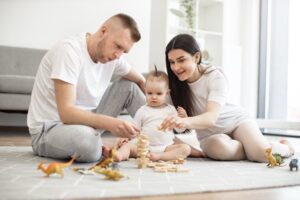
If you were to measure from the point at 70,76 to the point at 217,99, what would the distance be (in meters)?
0.65

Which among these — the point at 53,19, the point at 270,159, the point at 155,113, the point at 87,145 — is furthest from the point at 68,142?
the point at 53,19

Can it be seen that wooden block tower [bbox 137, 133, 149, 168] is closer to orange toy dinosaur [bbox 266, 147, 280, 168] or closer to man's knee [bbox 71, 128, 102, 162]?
man's knee [bbox 71, 128, 102, 162]

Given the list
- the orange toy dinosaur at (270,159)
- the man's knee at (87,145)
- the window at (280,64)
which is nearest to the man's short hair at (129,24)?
the man's knee at (87,145)

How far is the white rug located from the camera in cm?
93

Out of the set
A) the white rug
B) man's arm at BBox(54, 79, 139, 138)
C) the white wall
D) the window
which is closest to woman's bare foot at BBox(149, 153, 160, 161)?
the white rug

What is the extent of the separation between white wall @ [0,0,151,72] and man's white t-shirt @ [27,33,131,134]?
6.73ft

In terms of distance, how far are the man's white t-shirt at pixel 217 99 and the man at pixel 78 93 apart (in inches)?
16.1

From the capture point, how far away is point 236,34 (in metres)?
4.43

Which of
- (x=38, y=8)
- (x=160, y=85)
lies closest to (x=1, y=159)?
(x=160, y=85)

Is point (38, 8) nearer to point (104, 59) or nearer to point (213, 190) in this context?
point (104, 59)

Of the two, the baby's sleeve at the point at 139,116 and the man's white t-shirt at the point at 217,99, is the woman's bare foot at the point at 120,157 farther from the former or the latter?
the man's white t-shirt at the point at 217,99

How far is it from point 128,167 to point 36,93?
1.73 ft

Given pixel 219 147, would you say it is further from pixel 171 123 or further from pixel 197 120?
pixel 171 123

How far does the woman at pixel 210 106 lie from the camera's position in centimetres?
162
